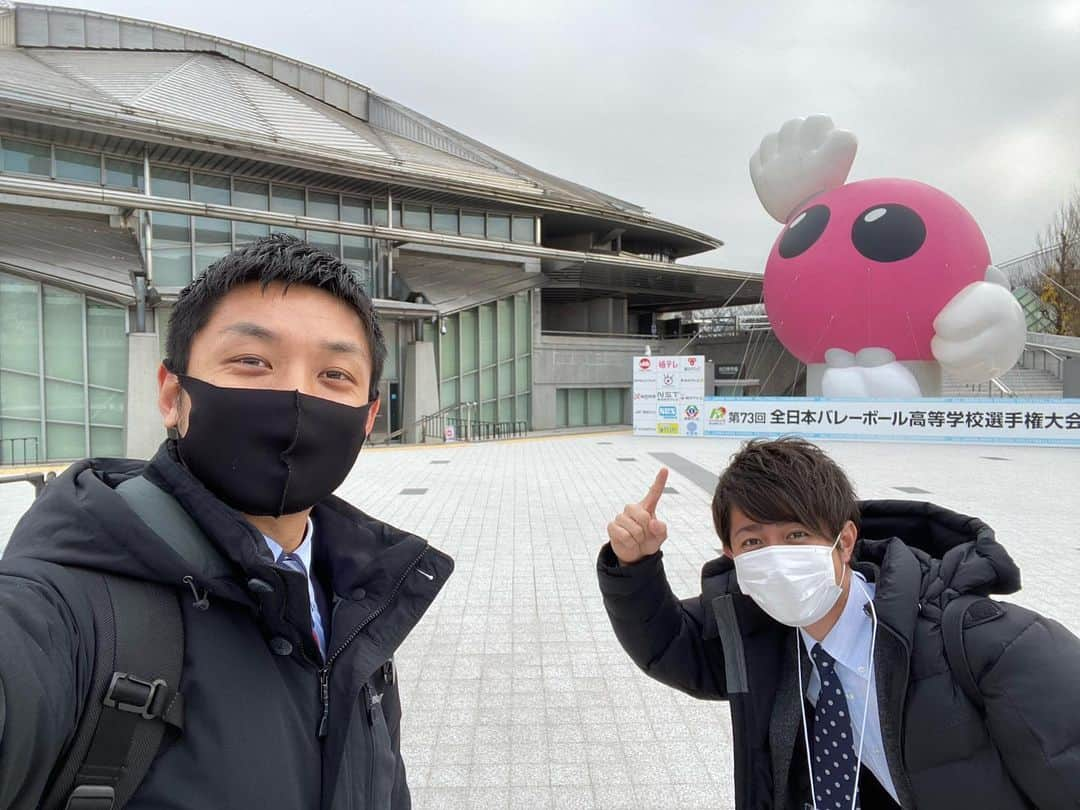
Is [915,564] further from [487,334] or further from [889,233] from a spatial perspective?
[487,334]

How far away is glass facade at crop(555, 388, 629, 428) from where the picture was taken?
26.7 metres

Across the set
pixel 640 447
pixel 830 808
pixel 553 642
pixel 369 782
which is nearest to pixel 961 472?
pixel 640 447

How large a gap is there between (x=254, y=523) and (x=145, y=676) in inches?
18.9

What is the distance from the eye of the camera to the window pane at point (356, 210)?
21.8 m

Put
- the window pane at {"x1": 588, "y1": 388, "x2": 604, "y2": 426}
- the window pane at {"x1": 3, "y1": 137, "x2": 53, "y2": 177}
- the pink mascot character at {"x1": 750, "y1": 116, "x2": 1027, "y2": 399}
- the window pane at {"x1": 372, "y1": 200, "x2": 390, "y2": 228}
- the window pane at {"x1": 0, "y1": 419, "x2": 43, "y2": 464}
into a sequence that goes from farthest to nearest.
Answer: the window pane at {"x1": 588, "y1": 388, "x2": 604, "y2": 426} < the window pane at {"x1": 372, "y1": 200, "x2": 390, "y2": 228} < the window pane at {"x1": 3, "y1": 137, "x2": 53, "y2": 177} < the window pane at {"x1": 0, "y1": 419, "x2": 43, "y2": 464} < the pink mascot character at {"x1": 750, "y1": 116, "x2": 1027, "y2": 399}

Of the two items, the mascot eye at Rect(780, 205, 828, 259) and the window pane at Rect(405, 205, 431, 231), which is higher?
the window pane at Rect(405, 205, 431, 231)

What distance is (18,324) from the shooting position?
53.8 feet

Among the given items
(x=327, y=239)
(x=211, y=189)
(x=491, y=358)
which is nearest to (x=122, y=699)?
(x=211, y=189)

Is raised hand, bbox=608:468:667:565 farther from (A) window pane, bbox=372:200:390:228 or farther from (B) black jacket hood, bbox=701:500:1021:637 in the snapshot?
(A) window pane, bbox=372:200:390:228

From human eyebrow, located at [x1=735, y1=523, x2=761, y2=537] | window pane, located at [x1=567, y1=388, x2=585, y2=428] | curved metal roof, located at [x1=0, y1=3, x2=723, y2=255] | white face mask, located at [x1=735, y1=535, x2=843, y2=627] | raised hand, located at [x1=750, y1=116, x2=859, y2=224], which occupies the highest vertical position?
curved metal roof, located at [x1=0, y1=3, x2=723, y2=255]

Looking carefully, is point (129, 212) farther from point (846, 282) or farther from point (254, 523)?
point (254, 523)

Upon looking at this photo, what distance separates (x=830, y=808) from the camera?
1587mm

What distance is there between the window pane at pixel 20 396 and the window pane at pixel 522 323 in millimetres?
14823

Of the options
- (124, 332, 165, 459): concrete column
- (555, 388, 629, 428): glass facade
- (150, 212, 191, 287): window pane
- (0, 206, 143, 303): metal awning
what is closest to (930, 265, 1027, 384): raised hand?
(555, 388, 629, 428): glass facade
